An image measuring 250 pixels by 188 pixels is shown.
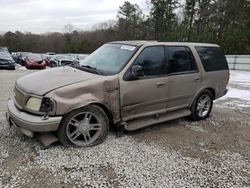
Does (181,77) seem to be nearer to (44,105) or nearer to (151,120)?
(151,120)

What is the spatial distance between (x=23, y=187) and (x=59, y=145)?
1.12 metres

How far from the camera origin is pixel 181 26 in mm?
31141

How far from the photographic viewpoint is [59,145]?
13.8ft

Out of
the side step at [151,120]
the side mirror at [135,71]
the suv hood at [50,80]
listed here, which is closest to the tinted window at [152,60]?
the side mirror at [135,71]

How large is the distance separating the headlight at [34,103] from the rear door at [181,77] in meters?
2.40

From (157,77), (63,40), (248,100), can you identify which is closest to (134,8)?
(63,40)

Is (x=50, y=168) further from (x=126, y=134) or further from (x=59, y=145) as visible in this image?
(x=126, y=134)

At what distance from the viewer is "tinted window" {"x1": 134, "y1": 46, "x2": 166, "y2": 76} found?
4.78m

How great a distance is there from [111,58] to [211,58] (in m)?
2.45

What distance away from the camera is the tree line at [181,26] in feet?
78.5

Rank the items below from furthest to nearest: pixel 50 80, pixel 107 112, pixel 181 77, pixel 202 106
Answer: pixel 202 106 < pixel 181 77 < pixel 107 112 < pixel 50 80

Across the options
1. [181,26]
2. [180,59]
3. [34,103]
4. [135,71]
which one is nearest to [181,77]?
[180,59]

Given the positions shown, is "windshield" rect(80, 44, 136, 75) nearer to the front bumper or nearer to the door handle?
the door handle

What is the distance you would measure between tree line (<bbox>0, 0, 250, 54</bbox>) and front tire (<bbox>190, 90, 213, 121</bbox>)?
18.5 metres
